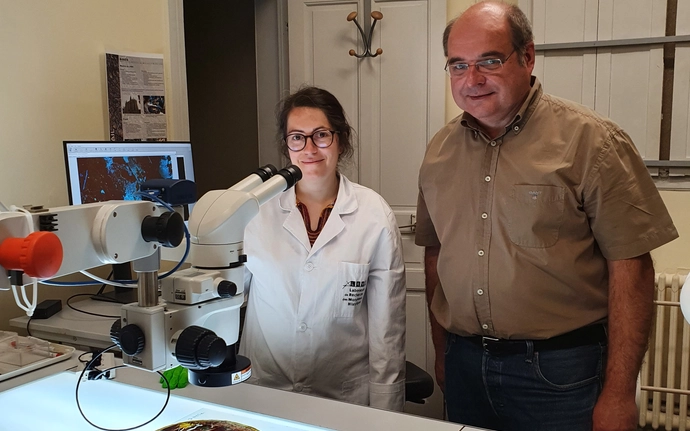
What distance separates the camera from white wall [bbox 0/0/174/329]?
1.79 meters

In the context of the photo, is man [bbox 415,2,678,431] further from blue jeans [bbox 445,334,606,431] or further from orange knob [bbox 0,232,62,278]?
orange knob [bbox 0,232,62,278]

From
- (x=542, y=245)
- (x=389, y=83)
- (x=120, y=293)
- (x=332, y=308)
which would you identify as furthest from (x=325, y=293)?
(x=389, y=83)

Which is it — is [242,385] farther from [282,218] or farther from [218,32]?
[218,32]

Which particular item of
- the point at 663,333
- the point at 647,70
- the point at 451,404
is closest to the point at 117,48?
the point at 451,404

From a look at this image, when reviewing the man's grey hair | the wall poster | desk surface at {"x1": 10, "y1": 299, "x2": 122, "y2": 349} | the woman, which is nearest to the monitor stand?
desk surface at {"x1": 10, "y1": 299, "x2": 122, "y2": 349}

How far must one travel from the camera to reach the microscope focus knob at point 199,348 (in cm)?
79

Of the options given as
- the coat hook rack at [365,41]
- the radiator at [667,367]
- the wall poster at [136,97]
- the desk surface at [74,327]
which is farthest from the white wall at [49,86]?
the radiator at [667,367]

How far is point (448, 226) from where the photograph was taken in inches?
58.6

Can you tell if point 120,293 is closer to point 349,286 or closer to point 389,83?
point 349,286

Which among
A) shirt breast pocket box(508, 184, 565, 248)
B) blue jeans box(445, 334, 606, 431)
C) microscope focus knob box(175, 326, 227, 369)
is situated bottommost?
blue jeans box(445, 334, 606, 431)

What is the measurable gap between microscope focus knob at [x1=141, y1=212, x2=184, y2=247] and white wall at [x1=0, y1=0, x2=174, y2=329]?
125cm

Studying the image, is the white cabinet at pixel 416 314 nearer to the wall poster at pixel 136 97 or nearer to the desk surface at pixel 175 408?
the wall poster at pixel 136 97

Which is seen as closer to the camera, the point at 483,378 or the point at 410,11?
the point at 483,378

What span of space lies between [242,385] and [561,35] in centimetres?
202
